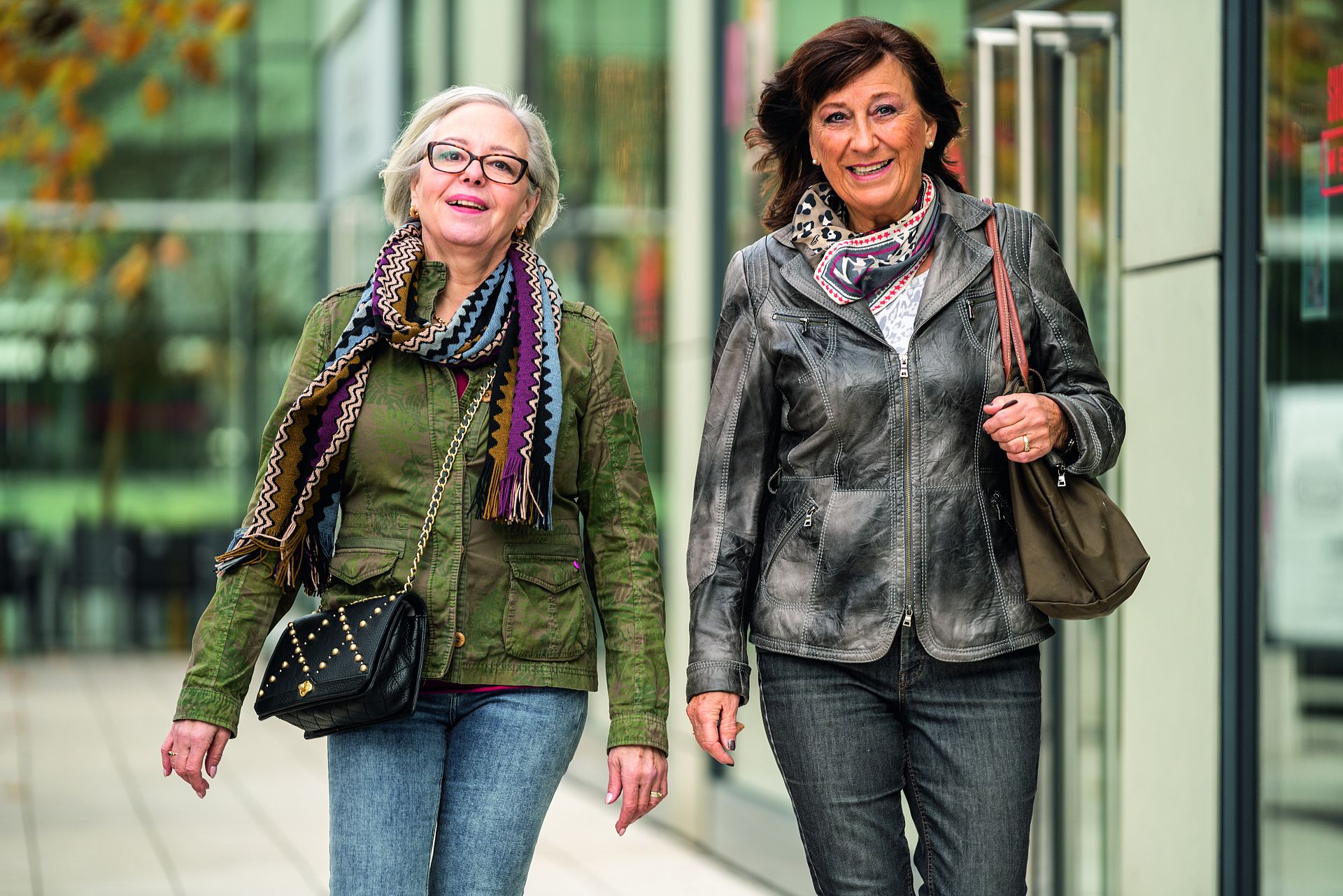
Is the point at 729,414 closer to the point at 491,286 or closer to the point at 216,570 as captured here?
the point at 491,286

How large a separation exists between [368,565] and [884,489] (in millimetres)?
881

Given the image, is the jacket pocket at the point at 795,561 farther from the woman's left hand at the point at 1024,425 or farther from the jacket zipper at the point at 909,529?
the woman's left hand at the point at 1024,425

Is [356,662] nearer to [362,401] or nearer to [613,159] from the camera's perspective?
[362,401]

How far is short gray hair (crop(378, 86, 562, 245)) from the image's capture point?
3248 millimetres

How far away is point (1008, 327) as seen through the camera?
9.46ft

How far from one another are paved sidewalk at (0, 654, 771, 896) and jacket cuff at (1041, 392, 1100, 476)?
13.3 feet

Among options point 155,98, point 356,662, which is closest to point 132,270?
point 155,98

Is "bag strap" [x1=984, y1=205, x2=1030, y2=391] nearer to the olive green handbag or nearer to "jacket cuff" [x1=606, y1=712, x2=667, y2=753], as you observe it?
the olive green handbag

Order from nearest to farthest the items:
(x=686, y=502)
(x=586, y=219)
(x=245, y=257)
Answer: (x=686, y=502)
(x=586, y=219)
(x=245, y=257)

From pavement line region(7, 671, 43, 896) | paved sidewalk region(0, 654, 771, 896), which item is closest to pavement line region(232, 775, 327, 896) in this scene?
paved sidewalk region(0, 654, 771, 896)

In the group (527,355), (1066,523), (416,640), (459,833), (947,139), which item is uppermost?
(947,139)

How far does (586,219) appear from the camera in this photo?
1005cm

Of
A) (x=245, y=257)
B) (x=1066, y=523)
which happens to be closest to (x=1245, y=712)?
(x=1066, y=523)

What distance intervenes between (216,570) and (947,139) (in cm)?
148
